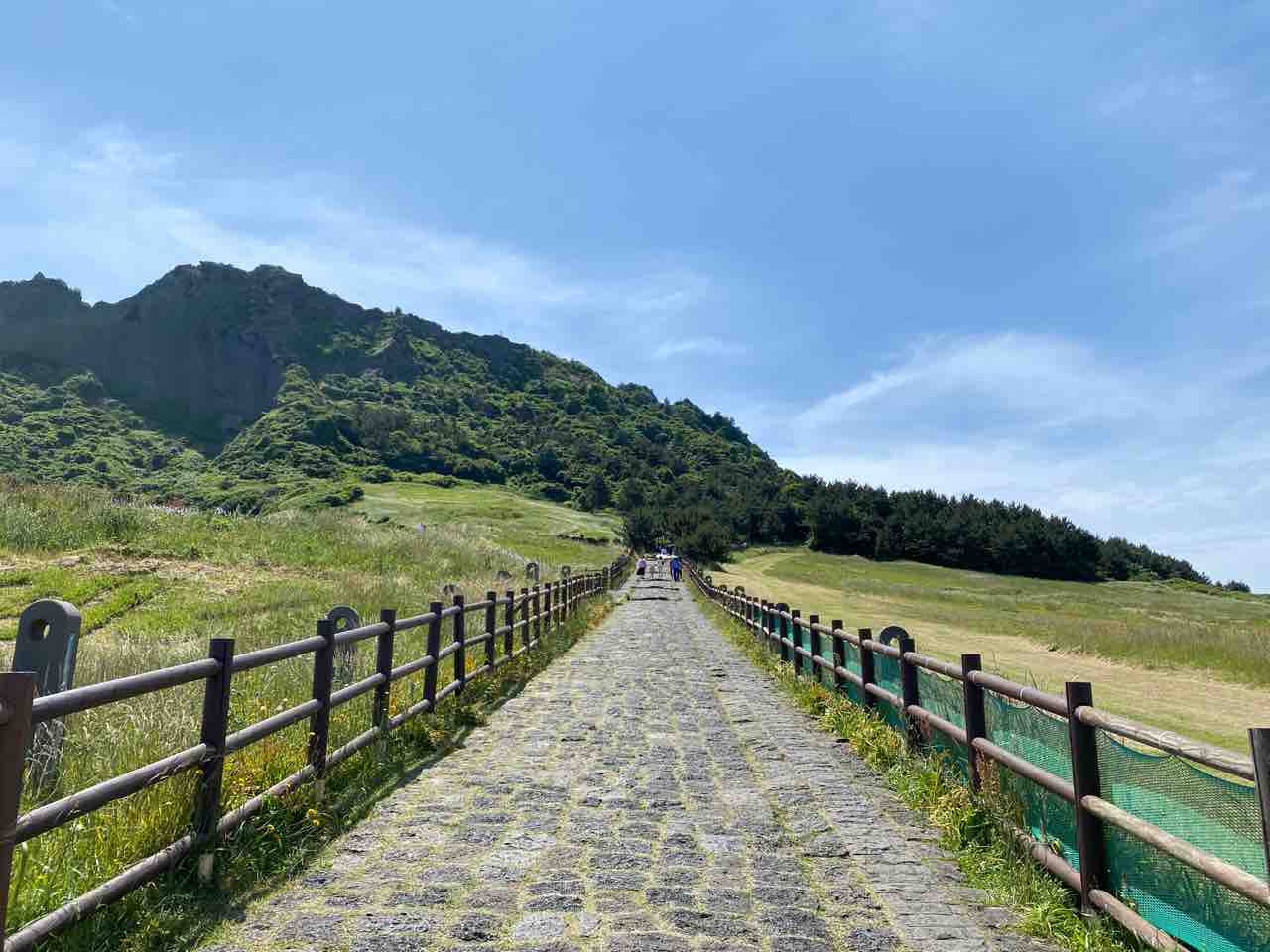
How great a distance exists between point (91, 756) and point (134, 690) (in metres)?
2.35

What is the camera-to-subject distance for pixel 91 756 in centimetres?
590

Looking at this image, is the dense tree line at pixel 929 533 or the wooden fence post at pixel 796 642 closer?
the wooden fence post at pixel 796 642

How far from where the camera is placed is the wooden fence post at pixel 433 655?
31.7 ft

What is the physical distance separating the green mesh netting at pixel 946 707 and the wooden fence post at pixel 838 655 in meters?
3.08

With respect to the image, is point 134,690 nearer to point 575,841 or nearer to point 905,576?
point 575,841

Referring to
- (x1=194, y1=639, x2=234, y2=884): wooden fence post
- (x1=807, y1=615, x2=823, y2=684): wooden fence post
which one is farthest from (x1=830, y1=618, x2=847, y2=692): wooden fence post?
(x1=194, y1=639, x2=234, y2=884): wooden fence post

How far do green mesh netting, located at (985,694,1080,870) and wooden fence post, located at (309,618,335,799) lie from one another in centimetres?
506

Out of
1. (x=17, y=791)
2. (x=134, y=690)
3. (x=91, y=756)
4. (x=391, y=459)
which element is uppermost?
(x=391, y=459)

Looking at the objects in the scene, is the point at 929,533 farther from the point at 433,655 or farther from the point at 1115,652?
the point at 433,655

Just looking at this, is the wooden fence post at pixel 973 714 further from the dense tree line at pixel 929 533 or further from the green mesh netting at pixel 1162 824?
the dense tree line at pixel 929 533

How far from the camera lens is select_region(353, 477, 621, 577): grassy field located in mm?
88812

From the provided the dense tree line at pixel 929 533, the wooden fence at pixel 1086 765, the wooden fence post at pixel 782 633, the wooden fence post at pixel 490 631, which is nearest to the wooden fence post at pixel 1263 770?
the wooden fence at pixel 1086 765

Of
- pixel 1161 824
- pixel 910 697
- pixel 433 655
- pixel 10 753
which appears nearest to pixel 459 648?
pixel 433 655

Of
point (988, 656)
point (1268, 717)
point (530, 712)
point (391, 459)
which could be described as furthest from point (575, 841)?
point (391, 459)
